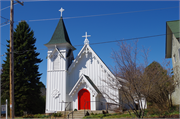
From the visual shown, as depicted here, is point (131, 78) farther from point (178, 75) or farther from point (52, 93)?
point (52, 93)

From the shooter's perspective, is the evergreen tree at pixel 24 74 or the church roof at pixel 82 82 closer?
the church roof at pixel 82 82

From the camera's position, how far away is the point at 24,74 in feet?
82.0

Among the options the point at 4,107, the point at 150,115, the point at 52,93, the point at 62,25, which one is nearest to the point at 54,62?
the point at 52,93

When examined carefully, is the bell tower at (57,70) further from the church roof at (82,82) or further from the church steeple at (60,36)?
the church roof at (82,82)

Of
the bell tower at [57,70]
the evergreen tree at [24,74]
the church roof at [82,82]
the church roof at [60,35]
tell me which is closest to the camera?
the church roof at [82,82]

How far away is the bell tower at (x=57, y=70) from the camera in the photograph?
2312cm

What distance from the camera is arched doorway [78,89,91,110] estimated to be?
73.1ft

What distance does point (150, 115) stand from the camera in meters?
15.4

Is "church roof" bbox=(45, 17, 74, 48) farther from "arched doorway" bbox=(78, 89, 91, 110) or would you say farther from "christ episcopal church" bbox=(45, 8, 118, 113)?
"arched doorway" bbox=(78, 89, 91, 110)

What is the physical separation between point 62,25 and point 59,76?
24.9ft

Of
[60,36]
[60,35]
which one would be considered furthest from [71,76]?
[60,35]

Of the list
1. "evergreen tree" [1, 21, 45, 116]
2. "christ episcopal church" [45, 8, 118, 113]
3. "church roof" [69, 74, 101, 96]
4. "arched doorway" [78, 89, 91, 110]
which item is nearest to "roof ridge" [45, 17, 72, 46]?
"christ episcopal church" [45, 8, 118, 113]

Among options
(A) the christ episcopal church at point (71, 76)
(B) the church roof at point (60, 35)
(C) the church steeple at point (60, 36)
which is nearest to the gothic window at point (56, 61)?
(A) the christ episcopal church at point (71, 76)

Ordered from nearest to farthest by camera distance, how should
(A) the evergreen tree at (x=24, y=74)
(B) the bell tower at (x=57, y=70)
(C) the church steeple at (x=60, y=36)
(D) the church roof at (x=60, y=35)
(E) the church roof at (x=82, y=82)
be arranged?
(E) the church roof at (x=82, y=82), (B) the bell tower at (x=57, y=70), (A) the evergreen tree at (x=24, y=74), (C) the church steeple at (x=60, y=36), (D) the church roof at (x=60, y=35)
